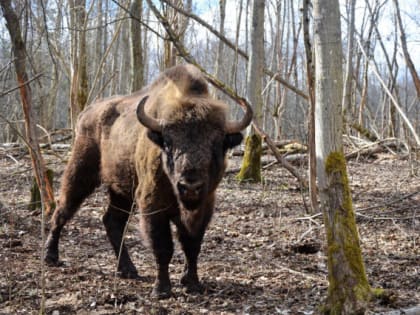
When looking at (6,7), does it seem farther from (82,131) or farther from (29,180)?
(29,180)

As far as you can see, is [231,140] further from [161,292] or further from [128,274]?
[128,274]

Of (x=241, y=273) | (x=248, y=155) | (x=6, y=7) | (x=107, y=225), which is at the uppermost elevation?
(x=6, y=7)

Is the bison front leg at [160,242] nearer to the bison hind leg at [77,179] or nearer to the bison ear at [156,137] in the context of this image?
the bison ear at [156,137]

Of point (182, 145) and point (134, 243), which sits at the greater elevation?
point (182, 145)

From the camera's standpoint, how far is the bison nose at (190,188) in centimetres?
444

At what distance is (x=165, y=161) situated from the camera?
5.04 m

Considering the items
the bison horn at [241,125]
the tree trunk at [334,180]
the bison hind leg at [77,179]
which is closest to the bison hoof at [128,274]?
the bison hind leg at [77,179]

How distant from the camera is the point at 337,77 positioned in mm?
4066

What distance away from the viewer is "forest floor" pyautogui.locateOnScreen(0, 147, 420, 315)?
482 centimetres

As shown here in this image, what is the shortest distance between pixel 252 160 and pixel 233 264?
4960mm

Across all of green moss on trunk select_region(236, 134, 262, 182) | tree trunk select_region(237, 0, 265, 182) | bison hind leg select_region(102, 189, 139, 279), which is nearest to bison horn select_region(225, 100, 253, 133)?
bison hind leg select_region(102, 189, 139, 279)

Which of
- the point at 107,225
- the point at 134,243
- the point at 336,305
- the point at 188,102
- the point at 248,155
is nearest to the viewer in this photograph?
the point at 336,305

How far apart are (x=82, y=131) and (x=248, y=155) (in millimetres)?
4760

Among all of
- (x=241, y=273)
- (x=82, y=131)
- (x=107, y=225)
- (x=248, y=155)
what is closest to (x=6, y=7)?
(x=82, y=131)
